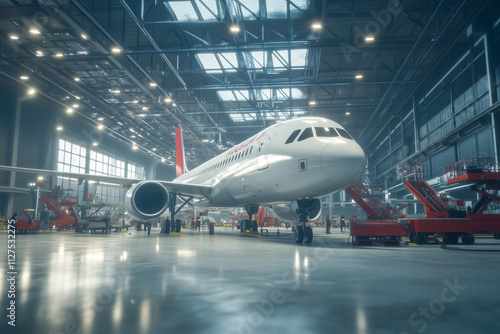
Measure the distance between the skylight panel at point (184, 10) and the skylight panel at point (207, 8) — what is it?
1.61 ft

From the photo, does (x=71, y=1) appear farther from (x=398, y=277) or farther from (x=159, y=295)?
(x=398, y=277)

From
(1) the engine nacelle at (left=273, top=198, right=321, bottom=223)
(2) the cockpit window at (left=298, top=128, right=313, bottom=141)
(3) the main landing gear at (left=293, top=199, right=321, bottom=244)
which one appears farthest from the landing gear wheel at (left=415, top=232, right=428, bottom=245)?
(2) the cockpit window at (left=298, top=128, right=313, bottom=141)

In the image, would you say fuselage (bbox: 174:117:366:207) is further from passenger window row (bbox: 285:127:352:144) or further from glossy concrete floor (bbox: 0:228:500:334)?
glossy concrete floor (bbox: 0:228:500:334)

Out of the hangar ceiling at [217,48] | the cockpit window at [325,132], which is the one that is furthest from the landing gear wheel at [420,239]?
the hangar ceiling at [217,48]

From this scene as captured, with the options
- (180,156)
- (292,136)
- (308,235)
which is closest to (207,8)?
(292,136)

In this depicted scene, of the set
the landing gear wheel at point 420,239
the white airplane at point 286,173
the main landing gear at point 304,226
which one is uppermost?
the white airplane at point 286,173

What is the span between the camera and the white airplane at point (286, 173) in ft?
29.3

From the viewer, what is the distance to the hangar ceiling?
1750 centimetres

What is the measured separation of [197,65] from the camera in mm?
27516

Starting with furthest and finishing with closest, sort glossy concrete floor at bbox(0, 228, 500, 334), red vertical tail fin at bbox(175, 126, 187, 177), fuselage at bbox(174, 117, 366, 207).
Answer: red vertical tail fin at bbox(175, 126, 187, 177), fuselage at bbox(174, 117, 366, 207), glossy concrete floor at bbox(0, 228, 500, 334)

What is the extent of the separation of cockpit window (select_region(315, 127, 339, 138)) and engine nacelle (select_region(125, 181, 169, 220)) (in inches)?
282

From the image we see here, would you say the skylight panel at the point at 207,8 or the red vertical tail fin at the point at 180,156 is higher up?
the skylight panel at the point at 207,8

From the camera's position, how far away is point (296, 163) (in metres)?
Result: 9.59

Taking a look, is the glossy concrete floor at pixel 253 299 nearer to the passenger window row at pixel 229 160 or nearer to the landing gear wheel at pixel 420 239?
the landing gear wheel at pixel 420 239
